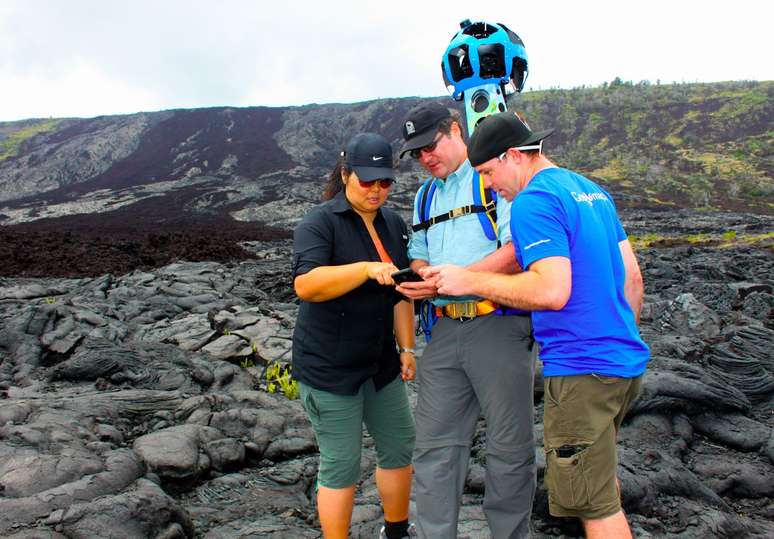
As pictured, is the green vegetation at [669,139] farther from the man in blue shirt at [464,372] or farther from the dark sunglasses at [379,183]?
the dark sunglasses at [379,183]

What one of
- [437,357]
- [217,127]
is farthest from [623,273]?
[217,127]

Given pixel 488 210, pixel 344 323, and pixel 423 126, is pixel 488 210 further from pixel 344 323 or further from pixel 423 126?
pixel 344 323

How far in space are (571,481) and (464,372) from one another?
0.92 meters

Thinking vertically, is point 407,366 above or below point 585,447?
above

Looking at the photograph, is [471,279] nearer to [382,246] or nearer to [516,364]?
[516,364]

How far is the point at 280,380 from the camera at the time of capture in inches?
297

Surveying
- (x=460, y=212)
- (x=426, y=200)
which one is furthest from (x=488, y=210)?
(x=426, y=200)

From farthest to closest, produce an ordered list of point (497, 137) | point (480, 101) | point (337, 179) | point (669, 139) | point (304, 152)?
point (304, 152)
point (669, 139)
point (480, 101)
point (337, 179)
point (497, 137)

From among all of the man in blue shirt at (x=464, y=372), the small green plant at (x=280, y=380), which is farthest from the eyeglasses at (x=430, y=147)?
the small green plant at (x=280, y=380)

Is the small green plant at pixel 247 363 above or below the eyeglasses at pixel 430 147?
below

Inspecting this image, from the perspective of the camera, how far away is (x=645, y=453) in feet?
16.0

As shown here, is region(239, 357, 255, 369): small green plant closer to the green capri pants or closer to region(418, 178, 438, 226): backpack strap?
the green capri pants

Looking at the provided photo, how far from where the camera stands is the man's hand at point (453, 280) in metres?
2.83

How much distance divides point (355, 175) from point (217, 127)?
7532 centimetres
